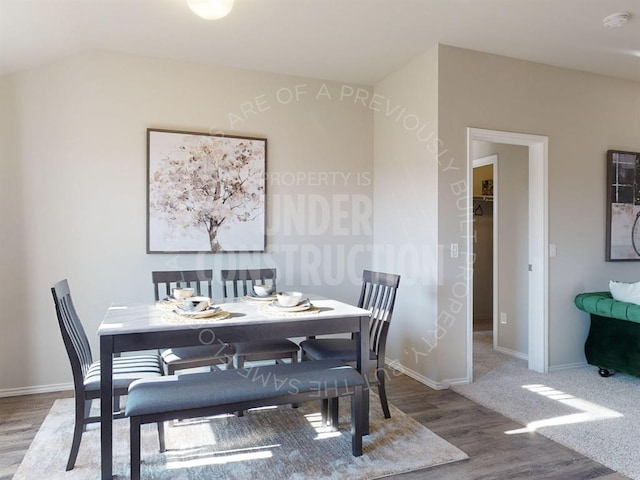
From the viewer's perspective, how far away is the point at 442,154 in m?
3.50

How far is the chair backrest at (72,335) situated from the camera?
2.18 meters

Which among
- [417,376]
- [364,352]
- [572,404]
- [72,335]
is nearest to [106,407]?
[72,335]

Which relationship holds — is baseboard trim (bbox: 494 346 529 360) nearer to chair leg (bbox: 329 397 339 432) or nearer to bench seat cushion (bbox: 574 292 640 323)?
bench seat cushion (bbox: 574 292 640 323)

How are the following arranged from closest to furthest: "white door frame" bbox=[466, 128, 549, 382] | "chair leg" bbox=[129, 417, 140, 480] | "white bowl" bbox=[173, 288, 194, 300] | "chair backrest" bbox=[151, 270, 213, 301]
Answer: "chair leg" bbox=[129, 417, 140, 480], "white bowl" bbox=[173, 288, 194, 300], "chair backrest" bbox=[151, 270, 213, 301], "white door frame" bbox=[466, 128, 549, 382]

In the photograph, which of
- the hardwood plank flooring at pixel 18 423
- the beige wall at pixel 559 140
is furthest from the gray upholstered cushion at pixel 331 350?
the hardwood plank flooring at pixel 18 423

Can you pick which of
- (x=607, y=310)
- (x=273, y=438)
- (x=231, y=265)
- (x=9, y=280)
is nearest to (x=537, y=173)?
(x=607, y=310)

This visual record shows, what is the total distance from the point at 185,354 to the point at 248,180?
1.71m

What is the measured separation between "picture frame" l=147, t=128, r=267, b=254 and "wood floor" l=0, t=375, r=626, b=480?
4.77 ft

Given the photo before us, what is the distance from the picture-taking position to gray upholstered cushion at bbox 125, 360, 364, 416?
203 centimetres

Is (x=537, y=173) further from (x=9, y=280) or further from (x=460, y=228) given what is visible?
(x=9, y=280)

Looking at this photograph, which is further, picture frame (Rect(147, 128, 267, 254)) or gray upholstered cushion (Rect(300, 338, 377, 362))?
picture frame (Rect(147, 128, 267, 254))

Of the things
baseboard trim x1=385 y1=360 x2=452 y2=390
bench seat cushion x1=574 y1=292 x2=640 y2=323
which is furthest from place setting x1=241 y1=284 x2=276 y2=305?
bench seat cushion x1=574 y1=292 x2=640 y2=323

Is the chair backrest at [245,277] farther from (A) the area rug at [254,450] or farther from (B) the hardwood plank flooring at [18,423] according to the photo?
(B) the hardwood plank flooring at [18,423]

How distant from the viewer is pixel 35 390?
133 inches
